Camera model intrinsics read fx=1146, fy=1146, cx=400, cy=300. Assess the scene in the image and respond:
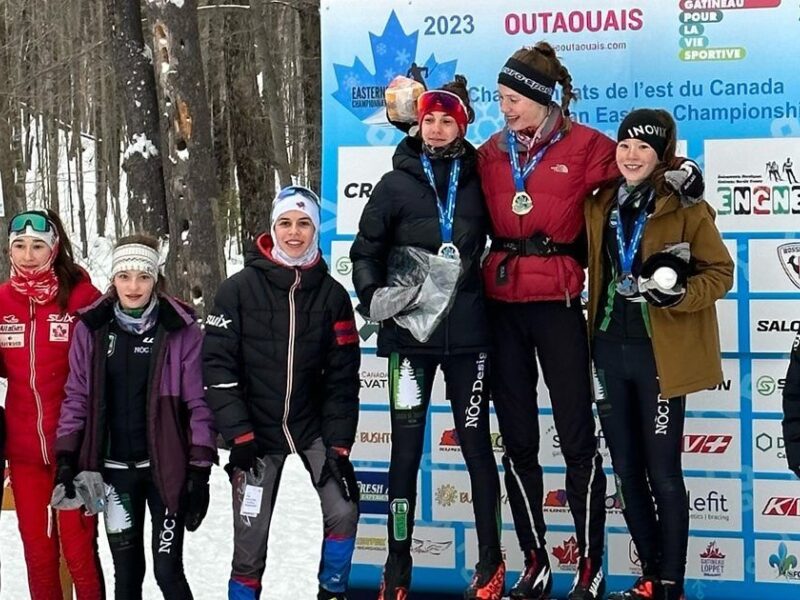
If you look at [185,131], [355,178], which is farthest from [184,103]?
[355,178]

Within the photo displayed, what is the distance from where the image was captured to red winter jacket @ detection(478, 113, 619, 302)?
14.3 feet

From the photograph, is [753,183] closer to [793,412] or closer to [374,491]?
[793,412]

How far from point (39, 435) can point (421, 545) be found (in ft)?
6.04

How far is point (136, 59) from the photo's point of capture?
8250mm

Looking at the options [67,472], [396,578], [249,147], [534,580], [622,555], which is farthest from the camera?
[249,147]

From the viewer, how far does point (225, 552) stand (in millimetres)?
6094

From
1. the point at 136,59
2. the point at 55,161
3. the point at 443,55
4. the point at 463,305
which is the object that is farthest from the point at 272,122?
the point at 55,161

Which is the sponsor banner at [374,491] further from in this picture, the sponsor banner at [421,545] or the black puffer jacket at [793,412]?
the black puffer jacket at [793,412]

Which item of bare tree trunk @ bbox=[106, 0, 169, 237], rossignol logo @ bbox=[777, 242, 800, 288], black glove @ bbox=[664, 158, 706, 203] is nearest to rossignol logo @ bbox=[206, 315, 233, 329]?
black glove @ bbox=[664, 158, 706, 203]

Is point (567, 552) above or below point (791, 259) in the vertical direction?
below

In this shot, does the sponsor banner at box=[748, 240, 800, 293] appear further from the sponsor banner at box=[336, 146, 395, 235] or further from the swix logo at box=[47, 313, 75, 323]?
the swix logo at box=[47, 313, 75, 323]

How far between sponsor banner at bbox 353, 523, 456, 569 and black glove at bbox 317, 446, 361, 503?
40.5 inches

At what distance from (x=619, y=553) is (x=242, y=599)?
177 centimetres

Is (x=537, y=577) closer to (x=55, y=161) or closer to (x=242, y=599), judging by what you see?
(x=242, y=599)
